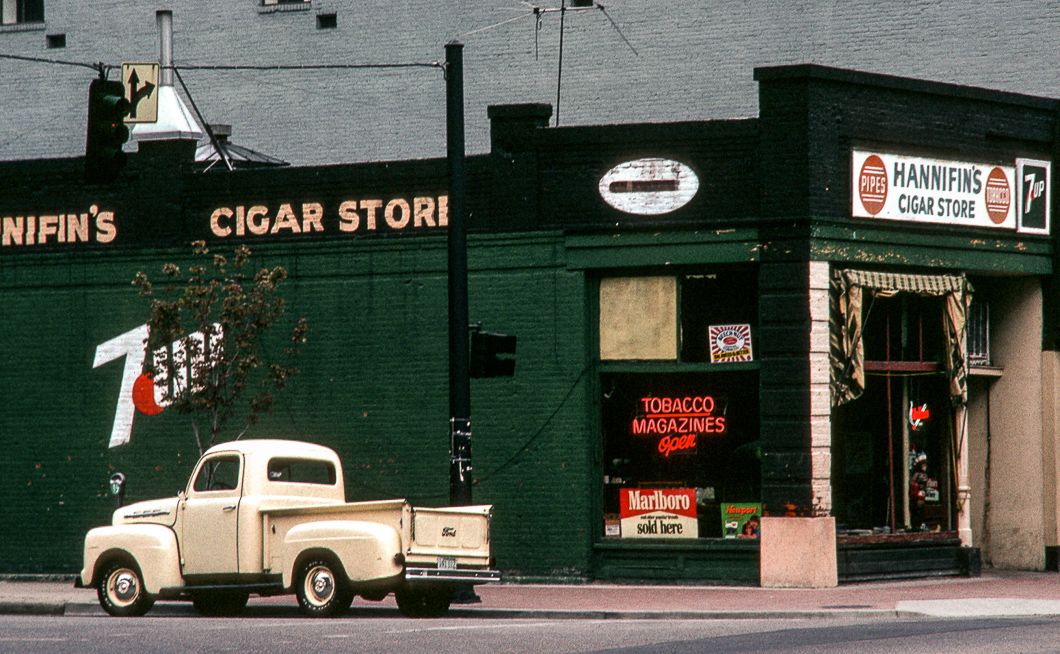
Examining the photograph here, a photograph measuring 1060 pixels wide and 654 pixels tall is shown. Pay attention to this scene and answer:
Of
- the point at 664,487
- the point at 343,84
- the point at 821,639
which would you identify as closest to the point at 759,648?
the point at 821,639

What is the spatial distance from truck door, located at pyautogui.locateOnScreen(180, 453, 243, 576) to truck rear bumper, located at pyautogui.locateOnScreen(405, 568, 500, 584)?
2178mm

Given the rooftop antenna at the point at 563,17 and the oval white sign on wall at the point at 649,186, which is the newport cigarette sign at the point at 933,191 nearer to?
the oval white sign on wall at the point at 649,186

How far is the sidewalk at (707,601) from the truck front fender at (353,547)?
124 cm

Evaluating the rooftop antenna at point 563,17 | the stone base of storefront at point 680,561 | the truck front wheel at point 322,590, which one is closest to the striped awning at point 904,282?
the stone base of storefront at point 680,561

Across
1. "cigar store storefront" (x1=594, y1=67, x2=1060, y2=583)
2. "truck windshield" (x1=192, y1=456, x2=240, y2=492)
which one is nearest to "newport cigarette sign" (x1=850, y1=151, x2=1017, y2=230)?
"cigar store storefront" (x1=594, y1=67, x2=1060, y2=583)

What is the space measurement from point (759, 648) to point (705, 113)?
15420 millimetres

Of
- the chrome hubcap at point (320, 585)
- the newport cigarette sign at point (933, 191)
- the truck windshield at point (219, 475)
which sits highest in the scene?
the newport cigarette sign at point (933, 191)

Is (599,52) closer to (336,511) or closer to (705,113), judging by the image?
(705,113)

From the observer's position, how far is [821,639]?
1473 centimetres

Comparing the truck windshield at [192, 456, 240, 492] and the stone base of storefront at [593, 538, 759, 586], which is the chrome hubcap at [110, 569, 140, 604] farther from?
the stone base of storefront at [593, 538, 759, 586]

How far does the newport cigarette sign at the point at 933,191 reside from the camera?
21828mm

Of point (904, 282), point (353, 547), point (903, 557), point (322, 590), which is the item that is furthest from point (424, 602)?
point (904, 282)

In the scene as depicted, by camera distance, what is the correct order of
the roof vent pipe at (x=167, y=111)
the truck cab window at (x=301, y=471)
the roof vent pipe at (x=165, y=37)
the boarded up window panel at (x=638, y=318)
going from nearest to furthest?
1. the truck cab window at (x=301, y=471)
2. the boarded up window panel at (x=638, y=318)
3. the roof vent pipe at (x=167, y=111)
4. the roof vent pipe at (x=165, y=37)

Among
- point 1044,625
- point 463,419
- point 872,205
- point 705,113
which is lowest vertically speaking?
point 1044,625
